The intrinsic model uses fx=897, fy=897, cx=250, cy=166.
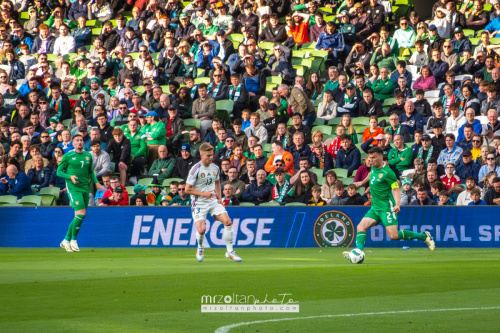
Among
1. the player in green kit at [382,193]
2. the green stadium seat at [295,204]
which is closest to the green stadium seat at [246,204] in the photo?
the green stadium seat at [295,204]

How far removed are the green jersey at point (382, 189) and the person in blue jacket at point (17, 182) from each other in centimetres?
1081

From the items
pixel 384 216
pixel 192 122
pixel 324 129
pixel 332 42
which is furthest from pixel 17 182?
pixel 384 216

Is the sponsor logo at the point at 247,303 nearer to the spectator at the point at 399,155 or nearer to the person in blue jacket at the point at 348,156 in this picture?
the spectator at the point at 399,155

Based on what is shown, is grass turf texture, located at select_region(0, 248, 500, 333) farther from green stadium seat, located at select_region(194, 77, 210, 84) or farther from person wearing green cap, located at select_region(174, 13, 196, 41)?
person wearing green cap, located at select_region(174, 13, 196, 41)

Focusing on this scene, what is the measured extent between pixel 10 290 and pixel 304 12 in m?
18.0

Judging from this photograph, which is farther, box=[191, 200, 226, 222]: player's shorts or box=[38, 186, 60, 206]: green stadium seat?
box=[38, 186, 60, 206]: green stadium seat

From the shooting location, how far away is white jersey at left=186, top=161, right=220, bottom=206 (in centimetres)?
1496

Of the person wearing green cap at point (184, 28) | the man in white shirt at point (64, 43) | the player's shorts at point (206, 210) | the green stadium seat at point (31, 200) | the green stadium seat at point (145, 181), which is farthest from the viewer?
the man in white shirt at point (64, 43)

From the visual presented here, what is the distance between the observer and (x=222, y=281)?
1099 centimetres

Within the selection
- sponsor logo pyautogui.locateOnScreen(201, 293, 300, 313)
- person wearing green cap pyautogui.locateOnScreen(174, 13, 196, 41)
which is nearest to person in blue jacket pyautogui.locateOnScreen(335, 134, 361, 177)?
person wearing green cap pyautogui.locateOnScreen(174, 13, 196, 41)

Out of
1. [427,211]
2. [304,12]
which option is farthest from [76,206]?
[304,12]

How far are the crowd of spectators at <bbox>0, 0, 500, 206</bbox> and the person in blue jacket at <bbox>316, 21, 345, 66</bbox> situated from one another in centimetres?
4

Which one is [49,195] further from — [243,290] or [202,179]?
[243,290]

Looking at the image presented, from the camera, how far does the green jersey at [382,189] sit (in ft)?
49.0
